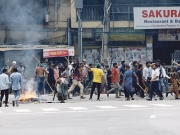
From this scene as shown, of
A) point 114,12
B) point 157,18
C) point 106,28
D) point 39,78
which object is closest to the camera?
point 39,78

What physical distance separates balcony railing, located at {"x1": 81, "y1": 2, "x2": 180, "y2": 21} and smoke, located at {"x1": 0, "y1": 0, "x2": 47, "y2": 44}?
7.91 feet

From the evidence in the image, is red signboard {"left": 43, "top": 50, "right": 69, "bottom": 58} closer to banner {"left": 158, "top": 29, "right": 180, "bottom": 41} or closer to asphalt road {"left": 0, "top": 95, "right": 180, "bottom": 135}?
banner {"left": 158, "top": 29, "right": 180, "bottom": 41}

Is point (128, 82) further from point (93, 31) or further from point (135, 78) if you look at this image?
point (93, 31)

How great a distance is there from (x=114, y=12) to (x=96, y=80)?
11705mm

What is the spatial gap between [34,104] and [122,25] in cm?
1327

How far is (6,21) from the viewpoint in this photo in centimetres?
3388

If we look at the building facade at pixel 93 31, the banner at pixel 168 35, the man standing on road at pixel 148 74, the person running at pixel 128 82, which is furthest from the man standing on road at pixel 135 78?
the banner at pixel 168 35

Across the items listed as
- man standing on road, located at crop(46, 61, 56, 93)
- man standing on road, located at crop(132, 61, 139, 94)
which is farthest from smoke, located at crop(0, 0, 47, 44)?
man standing on road, located at crop(132, 61, 139, 94)

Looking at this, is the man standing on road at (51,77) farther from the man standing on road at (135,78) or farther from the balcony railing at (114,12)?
the balcony railing at (114,12)

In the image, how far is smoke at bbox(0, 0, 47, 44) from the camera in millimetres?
32875

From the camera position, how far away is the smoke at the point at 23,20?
108ft

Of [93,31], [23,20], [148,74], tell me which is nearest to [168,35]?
[93,31]

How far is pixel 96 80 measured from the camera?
23.9 m

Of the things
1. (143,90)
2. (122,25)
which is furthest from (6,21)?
(143,90)
